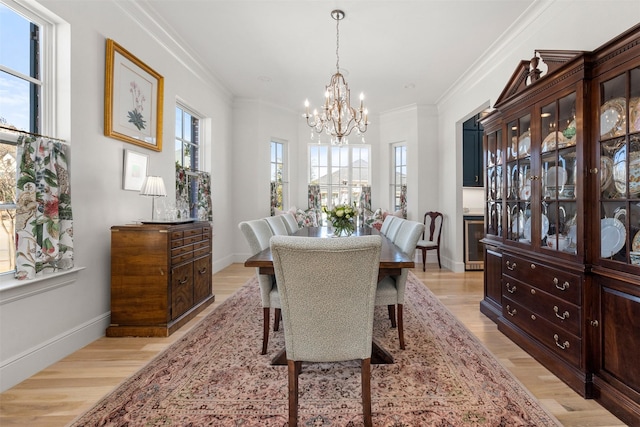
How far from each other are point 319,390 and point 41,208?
2103mm

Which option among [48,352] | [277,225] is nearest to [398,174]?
[277,225]

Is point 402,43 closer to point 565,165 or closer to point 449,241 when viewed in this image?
point 565,165

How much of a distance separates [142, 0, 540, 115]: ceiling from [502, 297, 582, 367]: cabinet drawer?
2.73 metres

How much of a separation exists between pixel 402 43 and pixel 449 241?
3.24 m

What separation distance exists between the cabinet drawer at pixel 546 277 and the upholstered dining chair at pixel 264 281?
1.83m

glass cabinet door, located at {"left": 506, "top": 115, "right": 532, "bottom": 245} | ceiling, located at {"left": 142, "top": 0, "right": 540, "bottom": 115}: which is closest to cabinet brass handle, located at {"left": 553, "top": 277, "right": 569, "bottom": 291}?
glass cabinet door, located at {"left": 506, "top": 115, "right": 532, "bottom": 245}

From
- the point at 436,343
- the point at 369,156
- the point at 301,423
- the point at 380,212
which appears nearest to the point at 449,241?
the point at 380,212

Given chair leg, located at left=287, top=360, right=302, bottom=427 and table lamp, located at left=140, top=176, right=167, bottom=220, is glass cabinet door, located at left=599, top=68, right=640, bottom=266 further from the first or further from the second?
table lamp, located at left=140, top=176, right=167, bottom=220

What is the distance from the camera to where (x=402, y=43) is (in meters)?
Answer: 3.55

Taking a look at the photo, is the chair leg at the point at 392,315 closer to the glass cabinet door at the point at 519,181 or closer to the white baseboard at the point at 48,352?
the glass cabinet door at the point at 519,181

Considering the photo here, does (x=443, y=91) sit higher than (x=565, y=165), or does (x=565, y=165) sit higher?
(x=443, y=91)

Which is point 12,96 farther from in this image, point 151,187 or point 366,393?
point 366,393

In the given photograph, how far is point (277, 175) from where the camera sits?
608cm

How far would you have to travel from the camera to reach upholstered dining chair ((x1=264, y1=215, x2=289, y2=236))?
307 centimetres
